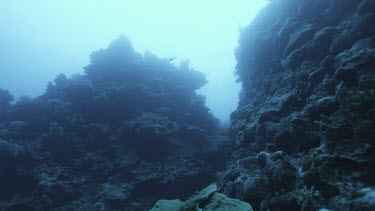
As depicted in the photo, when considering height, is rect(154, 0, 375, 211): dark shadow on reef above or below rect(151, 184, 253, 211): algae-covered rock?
above

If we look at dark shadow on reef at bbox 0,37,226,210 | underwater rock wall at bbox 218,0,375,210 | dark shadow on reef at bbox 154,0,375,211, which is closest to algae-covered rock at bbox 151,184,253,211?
dark shadow on reef at bbox 154,0,375,211

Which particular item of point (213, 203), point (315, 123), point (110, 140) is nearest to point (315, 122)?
point (315, 123)

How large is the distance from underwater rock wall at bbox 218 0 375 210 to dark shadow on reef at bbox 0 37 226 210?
3.67 metres

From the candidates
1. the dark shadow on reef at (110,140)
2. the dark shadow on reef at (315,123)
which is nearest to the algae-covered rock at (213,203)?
A: the dark shadow on reef at (315,123)

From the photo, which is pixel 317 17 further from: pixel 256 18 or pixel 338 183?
pixel 338 183

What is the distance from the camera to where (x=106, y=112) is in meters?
17.2

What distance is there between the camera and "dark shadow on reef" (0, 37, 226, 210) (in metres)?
13.1

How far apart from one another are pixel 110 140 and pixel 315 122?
11797mm

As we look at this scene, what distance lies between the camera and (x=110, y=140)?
1594 cm

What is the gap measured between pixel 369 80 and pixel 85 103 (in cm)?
1454

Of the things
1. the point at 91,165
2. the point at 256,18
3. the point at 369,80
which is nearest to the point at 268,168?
the point at 369,80

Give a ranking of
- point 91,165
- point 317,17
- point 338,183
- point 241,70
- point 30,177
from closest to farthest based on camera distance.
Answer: point 338,183, point 317,17, point 30,177, point 91,165, point 241,70

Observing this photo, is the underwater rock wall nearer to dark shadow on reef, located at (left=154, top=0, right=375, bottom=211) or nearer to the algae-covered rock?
dark shadow on reef, located at (left=154, top=0, right=375, bottom=211)

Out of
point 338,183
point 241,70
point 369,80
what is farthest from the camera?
point 241,70
